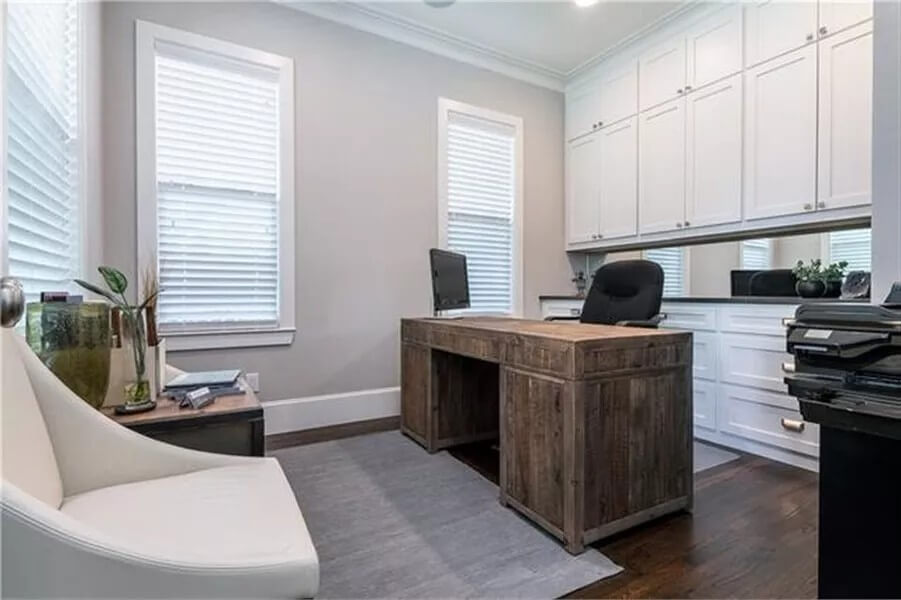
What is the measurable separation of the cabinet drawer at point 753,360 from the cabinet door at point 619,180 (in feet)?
4.23

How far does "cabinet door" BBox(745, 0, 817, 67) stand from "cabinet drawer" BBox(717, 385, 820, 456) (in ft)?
6.79

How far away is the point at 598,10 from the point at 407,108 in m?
1.52

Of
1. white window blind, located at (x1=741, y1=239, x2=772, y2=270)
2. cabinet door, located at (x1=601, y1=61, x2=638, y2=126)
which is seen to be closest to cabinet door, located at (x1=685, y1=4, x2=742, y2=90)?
cabinet door, located at (x1=601, y1=61, x2=638, y2=126)

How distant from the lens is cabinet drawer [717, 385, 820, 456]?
2477 millimetres

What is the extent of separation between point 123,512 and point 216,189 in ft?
7.57

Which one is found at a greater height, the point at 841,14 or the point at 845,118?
the point at 841,14

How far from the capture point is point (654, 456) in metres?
1.85

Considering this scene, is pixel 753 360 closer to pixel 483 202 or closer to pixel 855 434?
pixel 855 434

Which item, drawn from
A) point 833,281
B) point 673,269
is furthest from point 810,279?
point 673,269

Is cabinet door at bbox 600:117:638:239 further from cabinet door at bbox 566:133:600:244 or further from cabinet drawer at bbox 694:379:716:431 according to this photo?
cabinet drawer at bbox 694:379:716:431

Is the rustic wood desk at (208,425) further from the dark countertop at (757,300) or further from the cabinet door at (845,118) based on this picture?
the cabinet door at (845,118)

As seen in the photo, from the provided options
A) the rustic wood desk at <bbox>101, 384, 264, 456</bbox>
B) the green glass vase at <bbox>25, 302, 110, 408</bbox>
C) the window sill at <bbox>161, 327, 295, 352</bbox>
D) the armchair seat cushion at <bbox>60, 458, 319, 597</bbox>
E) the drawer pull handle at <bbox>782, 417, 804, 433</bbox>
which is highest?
the green glass vase at <bbox>25, 302, 110, 408</bbox>

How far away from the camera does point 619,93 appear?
3.83 meters

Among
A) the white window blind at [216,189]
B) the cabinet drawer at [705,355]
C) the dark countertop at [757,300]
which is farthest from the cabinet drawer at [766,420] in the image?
the white window blind at [216,189]
